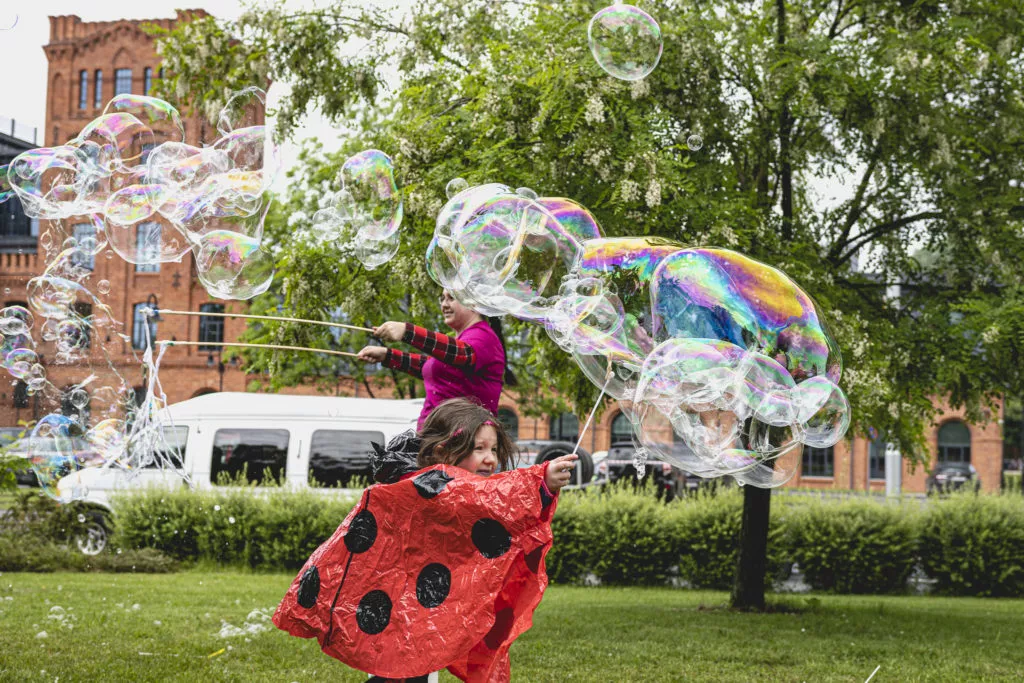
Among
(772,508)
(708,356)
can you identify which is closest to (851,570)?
(772,508)

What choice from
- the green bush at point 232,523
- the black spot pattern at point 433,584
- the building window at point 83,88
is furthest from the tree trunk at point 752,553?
the building window at point 83,88

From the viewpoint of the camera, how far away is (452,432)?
14.2 ft

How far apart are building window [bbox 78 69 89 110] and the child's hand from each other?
139 feet

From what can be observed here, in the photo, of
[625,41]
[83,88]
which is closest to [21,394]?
[625,41]

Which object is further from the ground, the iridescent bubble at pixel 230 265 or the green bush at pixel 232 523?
the iridescent bubble at pixel 230 265

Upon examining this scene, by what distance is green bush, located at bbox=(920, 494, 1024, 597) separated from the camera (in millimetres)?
12898

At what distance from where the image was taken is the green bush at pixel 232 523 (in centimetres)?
1332

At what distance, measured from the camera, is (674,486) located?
69.4 feet

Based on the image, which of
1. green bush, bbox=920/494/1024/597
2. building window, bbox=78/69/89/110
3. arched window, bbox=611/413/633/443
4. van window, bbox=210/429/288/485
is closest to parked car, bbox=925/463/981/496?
arched window, bbox=611/413/633/443

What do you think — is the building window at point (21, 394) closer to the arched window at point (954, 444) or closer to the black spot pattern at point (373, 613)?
the black spot pattern at point (373, 613)

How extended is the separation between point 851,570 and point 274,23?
9.46 metres

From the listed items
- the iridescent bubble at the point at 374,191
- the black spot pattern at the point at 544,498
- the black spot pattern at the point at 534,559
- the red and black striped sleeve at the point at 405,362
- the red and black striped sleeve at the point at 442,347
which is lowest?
the black spot pattern at the point at 534,559

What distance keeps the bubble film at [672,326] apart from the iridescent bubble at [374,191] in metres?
1.50

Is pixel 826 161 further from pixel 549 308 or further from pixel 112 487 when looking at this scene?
pixel 112 487
